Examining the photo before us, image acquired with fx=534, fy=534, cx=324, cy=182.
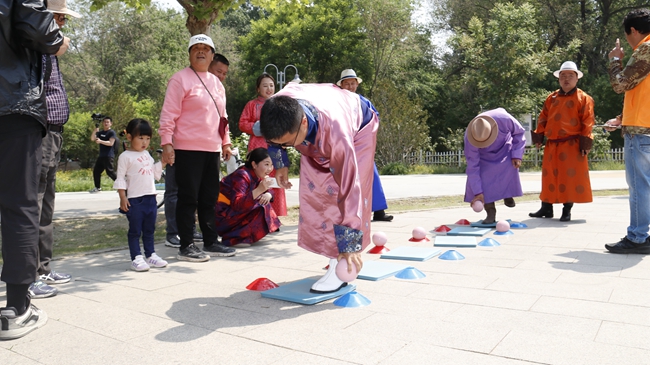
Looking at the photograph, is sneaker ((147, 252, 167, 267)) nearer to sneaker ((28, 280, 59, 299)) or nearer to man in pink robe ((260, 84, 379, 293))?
sneaker ((28, 280, 59, 299))

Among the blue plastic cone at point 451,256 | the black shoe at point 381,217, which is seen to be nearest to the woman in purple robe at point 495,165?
the black shoe at point 381,217

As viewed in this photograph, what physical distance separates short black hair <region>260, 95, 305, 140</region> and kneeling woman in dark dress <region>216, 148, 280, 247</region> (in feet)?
9.53

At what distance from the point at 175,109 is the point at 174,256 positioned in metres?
1.51

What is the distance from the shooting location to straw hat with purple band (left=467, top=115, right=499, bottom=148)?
6770mm

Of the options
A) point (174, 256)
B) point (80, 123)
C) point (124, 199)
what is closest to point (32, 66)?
point (124, 199)

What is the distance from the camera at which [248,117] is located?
673 cm

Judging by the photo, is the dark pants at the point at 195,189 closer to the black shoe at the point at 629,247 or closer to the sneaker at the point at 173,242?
the sneaker at the point at 173,242

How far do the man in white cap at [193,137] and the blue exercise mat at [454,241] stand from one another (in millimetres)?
2459

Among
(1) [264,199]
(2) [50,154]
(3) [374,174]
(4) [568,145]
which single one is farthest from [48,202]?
(4) [568,145]

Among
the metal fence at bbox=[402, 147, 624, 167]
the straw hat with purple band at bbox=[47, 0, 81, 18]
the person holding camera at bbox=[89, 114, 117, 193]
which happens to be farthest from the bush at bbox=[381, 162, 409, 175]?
the straw hat with purple band at bbox=[47, 0, 81, 18]

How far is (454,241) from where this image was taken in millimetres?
5840

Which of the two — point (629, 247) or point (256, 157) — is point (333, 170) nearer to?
point (256, 157)

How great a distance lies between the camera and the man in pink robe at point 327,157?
3.06m

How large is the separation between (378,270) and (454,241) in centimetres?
168
